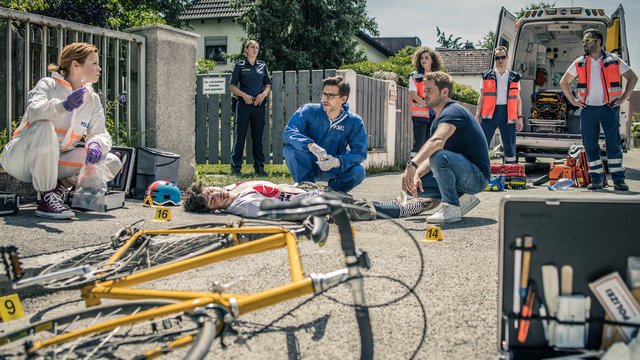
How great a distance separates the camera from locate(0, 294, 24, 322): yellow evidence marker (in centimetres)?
338

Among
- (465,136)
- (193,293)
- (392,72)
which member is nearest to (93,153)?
(465,136)

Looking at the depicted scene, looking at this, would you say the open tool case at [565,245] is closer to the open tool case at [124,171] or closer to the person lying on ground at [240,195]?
the person lying on ground at [240,195]

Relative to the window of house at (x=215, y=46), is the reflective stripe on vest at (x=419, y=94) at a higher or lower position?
lower

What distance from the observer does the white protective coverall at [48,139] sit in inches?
217

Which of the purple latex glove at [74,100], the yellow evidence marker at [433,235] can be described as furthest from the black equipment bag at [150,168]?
the yellow evidence marker at [433,235]

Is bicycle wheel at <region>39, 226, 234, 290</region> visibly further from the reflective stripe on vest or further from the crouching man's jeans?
the reflective stripe on vest

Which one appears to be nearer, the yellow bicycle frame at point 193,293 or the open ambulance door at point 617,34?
the yellow bicycle frame at point 193,293

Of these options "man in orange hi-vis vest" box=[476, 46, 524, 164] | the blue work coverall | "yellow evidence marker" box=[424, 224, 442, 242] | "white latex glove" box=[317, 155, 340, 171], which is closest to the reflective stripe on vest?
"man in orange hi-vis vest" box=[476, 46, 524, 164]

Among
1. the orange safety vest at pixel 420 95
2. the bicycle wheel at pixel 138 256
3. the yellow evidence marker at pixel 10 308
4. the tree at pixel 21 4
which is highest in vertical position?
the tree at pixel 21 4

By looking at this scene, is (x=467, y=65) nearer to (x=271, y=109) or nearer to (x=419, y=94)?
(x=271, y=109)

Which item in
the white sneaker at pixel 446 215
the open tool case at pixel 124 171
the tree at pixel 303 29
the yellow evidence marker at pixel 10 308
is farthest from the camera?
the tree at pixel 303 29

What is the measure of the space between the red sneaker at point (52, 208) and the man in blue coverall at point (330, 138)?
2.25 m

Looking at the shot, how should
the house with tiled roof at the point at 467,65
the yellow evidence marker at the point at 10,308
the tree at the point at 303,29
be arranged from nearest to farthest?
the yellow evidence marker at the point at 10,308 < the tree at the point at 303,29 < the house with tiled roof at the point at 467,65

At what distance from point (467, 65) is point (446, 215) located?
5700cm
